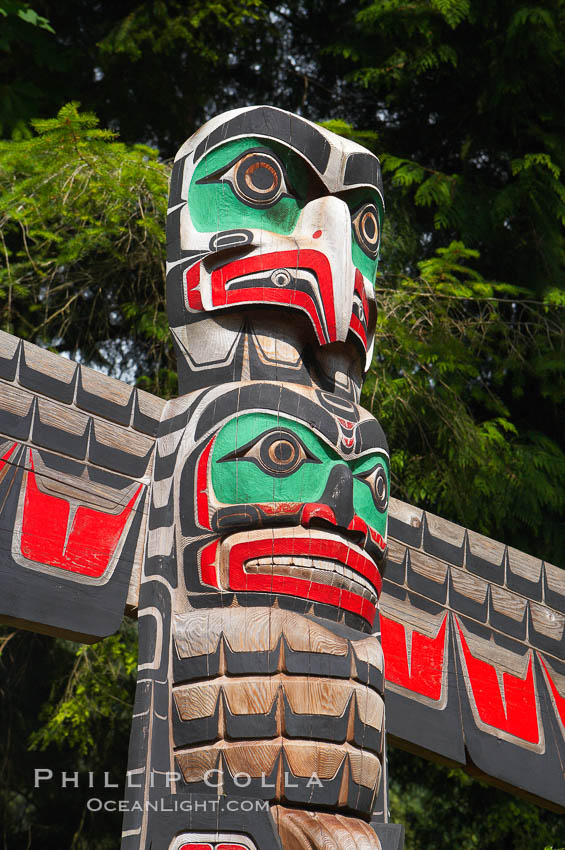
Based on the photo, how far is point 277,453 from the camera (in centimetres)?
357

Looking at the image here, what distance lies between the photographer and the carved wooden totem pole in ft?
10.4

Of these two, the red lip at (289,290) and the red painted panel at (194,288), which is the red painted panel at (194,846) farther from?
the red painted panel at (194,288)

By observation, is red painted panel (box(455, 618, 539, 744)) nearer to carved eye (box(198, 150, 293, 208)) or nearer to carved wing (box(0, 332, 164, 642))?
carved wing (box(0, 332, 164, 642))

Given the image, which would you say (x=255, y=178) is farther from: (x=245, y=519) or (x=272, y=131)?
(x=245, y=519)

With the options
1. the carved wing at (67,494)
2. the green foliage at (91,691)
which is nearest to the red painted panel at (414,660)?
the carved wing at (67,494)

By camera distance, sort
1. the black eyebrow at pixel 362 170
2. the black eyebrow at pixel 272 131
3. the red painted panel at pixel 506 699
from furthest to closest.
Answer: the red painted panel at pixel 506 699, the black eyebrow at pixel 362 170, the black eyebrow at pixel 272 131

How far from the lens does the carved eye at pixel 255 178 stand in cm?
400

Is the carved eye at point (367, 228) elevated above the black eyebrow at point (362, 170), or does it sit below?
below

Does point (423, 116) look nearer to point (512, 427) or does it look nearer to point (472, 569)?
point (512, 427)

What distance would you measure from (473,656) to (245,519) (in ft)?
5.85

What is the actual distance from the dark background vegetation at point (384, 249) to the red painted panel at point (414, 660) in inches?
96.1

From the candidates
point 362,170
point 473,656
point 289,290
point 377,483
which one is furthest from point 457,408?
point 289,290

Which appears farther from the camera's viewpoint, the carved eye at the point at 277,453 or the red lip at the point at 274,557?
the carved eye at the point at 277,453

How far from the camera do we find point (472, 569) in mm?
4906
